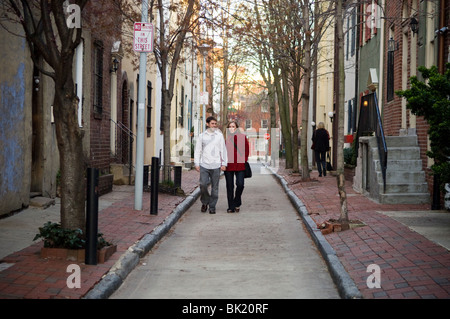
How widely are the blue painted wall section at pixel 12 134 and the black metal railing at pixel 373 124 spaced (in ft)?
21.6

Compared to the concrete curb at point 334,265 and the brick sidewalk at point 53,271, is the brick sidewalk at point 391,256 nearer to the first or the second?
the concrete curb at point 334,265

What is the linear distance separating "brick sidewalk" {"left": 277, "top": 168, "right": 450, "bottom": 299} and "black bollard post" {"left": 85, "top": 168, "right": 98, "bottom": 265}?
2.68 m

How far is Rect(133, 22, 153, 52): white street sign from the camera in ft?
39.6

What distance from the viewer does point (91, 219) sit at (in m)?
6.84

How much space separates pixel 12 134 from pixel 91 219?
441 centimetres

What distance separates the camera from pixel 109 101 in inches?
711

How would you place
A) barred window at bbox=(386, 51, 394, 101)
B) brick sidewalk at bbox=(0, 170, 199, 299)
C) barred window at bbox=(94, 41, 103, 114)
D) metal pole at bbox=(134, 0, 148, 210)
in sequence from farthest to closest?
barred window at bbox=(386, 51, 394, 101), barred window at bbox=(94, 41, 103, 114), metal pole at bbox=(134, 0, 148, 210), brick sidewalk at bbox=(0, 170, 199, 299)

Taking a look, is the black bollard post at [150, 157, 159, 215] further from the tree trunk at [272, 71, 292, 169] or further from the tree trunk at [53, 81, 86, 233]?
the tree trunk at [272, 71, 292, 169]

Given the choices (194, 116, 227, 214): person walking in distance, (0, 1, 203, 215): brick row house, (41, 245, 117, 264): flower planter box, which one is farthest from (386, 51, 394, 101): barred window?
(41, 245, 117, 264): flower planter box

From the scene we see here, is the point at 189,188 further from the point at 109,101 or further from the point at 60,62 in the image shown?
the point at 60,62

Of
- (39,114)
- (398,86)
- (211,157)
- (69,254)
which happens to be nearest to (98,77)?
(39,114)

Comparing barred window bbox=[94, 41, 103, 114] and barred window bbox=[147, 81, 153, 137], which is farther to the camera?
barred window bbox=[147, 81, 153, 137]

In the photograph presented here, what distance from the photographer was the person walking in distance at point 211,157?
13.1 m

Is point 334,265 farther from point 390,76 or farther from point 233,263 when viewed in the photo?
point 390,76
